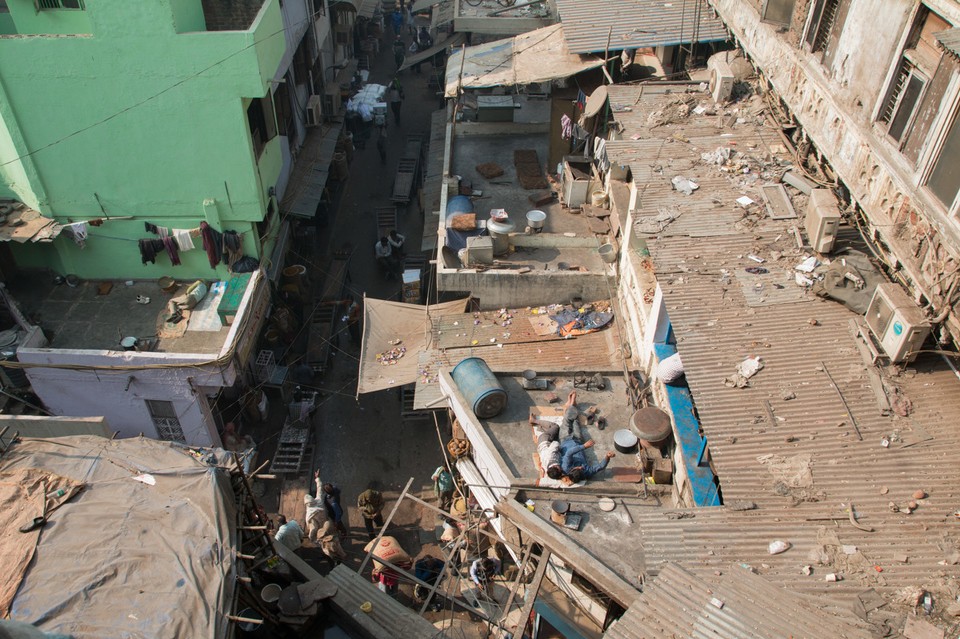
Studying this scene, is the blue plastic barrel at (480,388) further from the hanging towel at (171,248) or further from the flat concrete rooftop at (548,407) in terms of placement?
the hanging towel at (171,248)

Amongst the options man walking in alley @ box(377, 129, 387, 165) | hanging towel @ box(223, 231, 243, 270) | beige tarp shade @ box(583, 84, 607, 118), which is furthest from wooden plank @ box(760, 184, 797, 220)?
man walking in alley @ box(377, 129, 387, 165)

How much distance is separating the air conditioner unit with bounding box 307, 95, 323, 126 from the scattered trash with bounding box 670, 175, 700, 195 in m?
17.7

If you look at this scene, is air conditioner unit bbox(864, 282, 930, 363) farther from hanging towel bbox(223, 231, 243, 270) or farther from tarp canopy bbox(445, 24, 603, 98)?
hanging towel bbox(223, 231, 243, 270)

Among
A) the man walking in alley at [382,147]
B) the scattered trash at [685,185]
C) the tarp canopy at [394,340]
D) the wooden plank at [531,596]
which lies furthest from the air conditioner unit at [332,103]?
the wooden plank at [531,596]

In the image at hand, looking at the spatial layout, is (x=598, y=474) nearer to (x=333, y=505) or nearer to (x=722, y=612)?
(x=722, y=612)

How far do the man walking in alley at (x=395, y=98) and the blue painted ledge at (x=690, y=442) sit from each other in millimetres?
24869

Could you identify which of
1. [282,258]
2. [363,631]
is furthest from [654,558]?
[282,258]

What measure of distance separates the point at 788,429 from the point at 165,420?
15.8 m

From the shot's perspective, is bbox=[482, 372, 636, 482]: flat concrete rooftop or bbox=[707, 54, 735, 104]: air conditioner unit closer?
bbox=[482, 372, 636, 482]: flat concrete rooftop

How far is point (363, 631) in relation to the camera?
11.9 metres

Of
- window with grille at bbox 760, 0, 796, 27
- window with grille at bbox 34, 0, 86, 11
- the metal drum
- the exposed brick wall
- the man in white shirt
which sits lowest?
the man in white shirt

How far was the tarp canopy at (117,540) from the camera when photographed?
27.8 ft

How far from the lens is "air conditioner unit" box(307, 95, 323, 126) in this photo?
89.0 feet

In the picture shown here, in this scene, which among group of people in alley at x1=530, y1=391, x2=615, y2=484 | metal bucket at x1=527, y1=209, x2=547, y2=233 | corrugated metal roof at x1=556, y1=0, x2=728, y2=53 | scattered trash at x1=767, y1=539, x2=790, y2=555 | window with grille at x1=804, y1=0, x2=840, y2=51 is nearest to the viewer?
scattered trash at x1=767, y1=539, x2=790, y2=555
